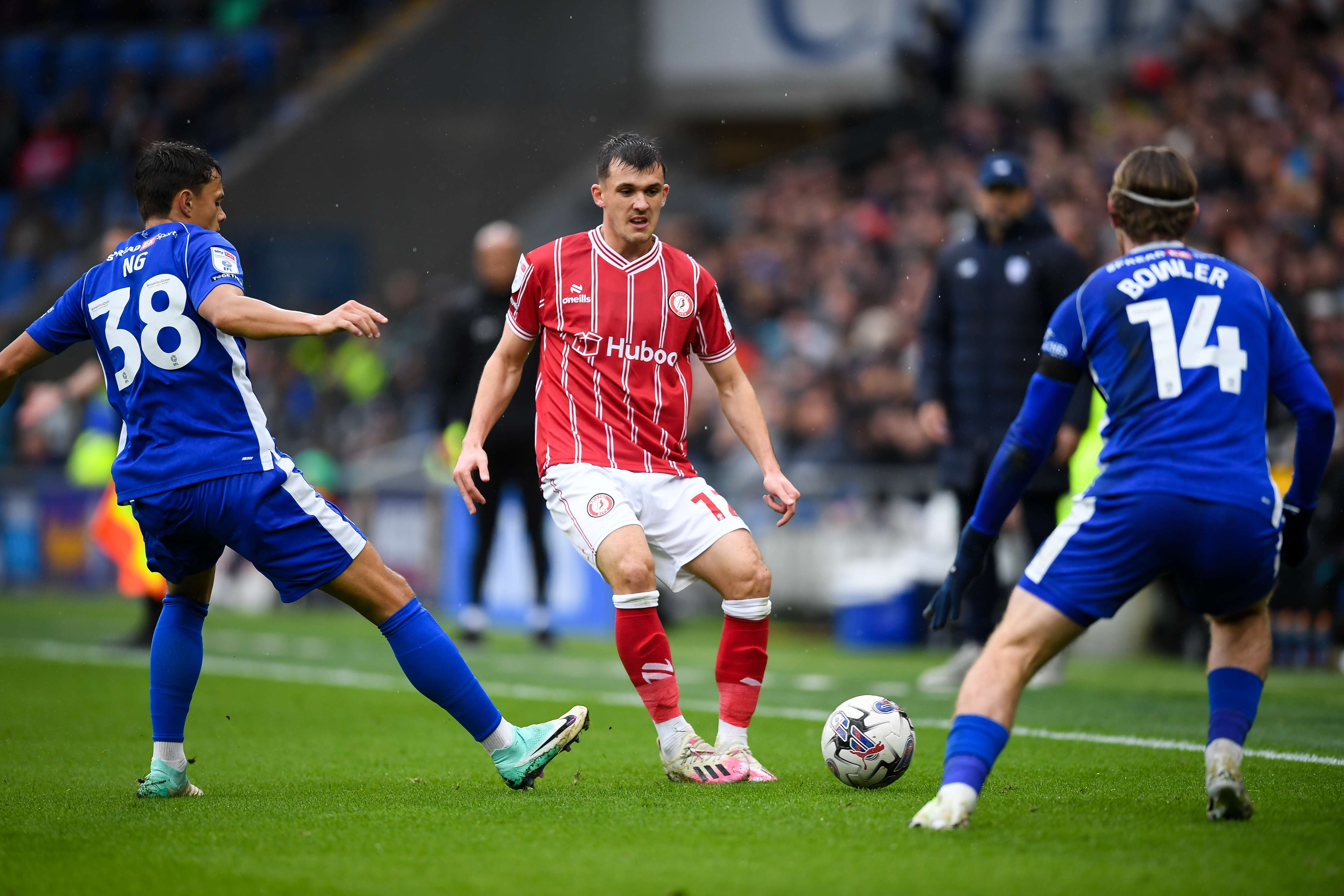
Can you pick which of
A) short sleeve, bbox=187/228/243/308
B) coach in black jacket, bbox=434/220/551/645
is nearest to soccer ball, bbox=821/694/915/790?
short sleeve, bbox=187/228/243/308

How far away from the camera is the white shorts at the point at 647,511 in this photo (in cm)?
520

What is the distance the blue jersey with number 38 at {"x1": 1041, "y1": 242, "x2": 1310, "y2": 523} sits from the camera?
3945 millimetres

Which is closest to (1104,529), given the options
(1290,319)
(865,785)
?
(865,785)

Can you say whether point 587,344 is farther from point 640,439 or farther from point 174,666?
point 174,666

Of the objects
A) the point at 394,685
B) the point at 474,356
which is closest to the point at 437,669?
the point at 394,685

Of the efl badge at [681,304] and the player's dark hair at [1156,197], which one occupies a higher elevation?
the player's dark hair at [1156,197]

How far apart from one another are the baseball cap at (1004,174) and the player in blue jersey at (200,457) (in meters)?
4.25

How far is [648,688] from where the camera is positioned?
5172mm

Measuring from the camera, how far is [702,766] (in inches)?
202

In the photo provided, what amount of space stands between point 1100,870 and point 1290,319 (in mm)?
7139

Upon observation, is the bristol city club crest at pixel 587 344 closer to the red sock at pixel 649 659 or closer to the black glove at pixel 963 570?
the red sock at pixel 649 659

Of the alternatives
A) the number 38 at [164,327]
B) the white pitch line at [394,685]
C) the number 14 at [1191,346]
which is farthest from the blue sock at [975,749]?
the number 38 at [164,327]

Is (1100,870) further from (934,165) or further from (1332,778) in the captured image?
(934,165)

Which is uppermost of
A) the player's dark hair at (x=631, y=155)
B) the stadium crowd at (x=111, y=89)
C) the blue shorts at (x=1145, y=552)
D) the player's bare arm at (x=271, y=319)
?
the stadium crowd at (x=111, y=89)
